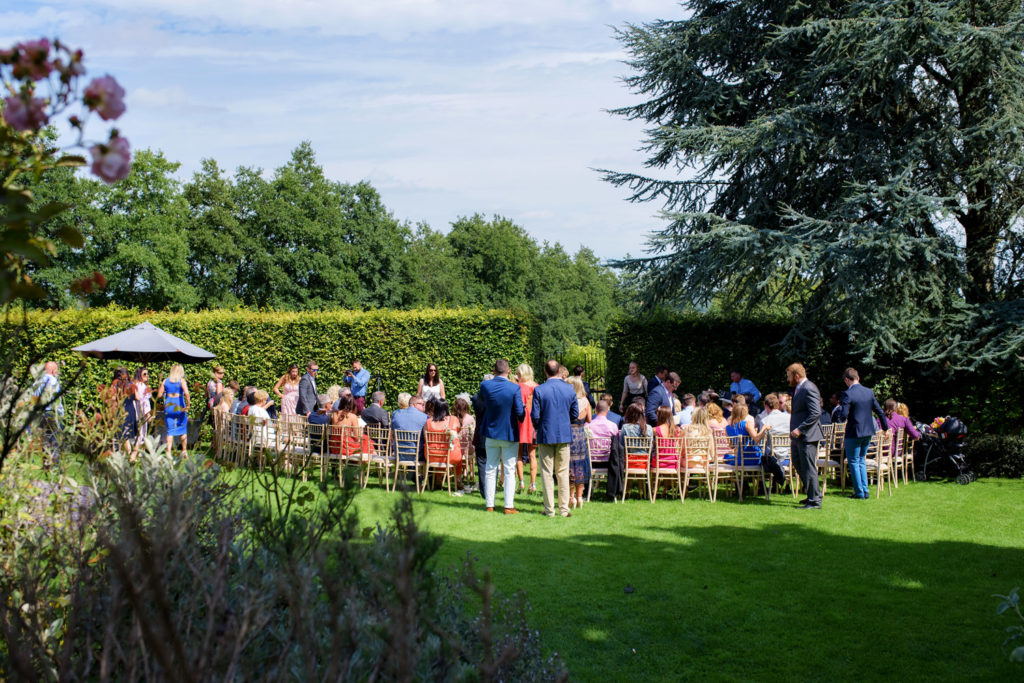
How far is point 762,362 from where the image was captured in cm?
1711

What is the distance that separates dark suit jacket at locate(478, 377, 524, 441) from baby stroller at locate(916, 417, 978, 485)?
736cm

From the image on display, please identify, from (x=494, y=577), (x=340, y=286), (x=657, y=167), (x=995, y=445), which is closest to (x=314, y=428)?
(x=494, y=577)

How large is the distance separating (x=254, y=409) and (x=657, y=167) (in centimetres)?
979

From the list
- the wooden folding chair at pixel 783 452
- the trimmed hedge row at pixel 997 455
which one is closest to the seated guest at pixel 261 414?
the wooden folding chair at pixel 783 452

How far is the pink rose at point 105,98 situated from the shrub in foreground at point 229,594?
877mm

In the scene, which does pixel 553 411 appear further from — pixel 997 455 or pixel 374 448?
pixel 997 455

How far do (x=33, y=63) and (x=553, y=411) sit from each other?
25.1ft

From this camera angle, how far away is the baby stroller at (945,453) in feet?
40.8

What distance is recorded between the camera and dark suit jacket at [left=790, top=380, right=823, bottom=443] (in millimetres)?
9742

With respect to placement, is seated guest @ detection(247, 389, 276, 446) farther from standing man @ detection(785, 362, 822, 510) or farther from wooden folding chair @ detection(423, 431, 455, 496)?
standing man @ detection(785, 362, 822, 510)

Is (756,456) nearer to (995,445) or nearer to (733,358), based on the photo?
(995,445)

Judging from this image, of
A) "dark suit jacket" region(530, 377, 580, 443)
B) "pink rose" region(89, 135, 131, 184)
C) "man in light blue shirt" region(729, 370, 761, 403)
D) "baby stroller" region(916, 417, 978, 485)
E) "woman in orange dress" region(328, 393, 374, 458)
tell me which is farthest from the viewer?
"man in light blue shirt" region(729, 370, 761, 403)

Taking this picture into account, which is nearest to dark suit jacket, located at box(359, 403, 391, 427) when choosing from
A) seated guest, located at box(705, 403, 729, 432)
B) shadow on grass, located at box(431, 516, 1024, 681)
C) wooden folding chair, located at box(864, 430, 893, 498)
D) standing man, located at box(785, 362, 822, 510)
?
shadow on grass, located at box(431, 516, 1024, 681)

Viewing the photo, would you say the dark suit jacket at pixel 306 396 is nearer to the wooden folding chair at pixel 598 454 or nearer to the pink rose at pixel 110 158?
the wooden folding chair at pixel 598 454
